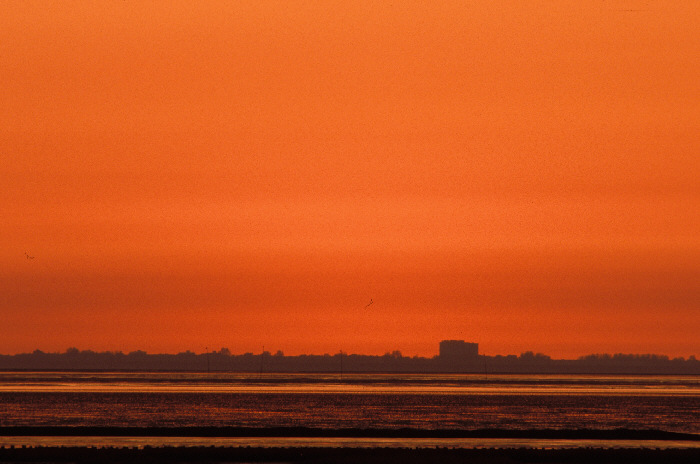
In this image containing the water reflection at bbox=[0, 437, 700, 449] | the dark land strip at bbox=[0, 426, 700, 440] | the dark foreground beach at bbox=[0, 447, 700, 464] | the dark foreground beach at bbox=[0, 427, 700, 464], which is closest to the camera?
the dark foreground beach at bbox=[0, 447, 700, 464]

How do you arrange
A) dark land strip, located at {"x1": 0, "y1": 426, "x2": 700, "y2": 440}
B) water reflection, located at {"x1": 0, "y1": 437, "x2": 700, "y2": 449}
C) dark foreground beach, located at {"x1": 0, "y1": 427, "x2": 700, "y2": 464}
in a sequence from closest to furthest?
dark foreground beach, located at {"x1": 0, "y1": 427, "x2": 700, "y2": 464}, water reflection, located at {"x1": 0, "y1": 437, "x2": 700, "y2": 449}, dark land strip, located at {"x1": 0, "y1": 426, "x2": 700, "y2": 440}

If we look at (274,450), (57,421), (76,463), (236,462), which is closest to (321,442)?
(274,450)

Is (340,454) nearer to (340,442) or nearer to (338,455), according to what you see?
(338,455)

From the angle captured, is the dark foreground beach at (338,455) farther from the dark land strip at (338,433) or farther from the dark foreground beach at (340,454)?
the dark land strip at (338,433)

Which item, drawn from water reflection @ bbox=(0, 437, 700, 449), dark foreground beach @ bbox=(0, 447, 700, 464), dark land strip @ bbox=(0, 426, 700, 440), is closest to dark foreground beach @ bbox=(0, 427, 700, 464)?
dark foreground beach @ bbox=(0, 447, 700, 464)

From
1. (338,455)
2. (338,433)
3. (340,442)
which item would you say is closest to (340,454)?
(338,455)

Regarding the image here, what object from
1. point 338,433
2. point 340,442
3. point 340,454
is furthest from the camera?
point 338,433

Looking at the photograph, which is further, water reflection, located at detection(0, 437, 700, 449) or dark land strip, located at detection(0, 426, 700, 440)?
dark land strip, located at detection(0, 426, 700, 440)

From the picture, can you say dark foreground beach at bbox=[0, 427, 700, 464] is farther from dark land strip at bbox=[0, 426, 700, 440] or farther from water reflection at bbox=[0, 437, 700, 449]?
dark land strip at bbox=[0, 426, 700, 440]

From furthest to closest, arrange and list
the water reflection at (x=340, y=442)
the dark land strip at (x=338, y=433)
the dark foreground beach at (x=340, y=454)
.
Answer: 1. the dark land strip at (x=338, y=433)
2. the water reflection at (x=340, y=442)
3. the dark foreground beach at (x=340, y=454)

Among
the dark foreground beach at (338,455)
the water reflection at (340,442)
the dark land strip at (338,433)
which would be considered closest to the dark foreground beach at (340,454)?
the dark foreground beach at (338,455)

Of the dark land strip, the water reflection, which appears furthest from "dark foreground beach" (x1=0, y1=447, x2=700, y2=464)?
the dark land strip

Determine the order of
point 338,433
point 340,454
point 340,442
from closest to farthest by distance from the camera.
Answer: point 340,454, point 340,442, point 338,433

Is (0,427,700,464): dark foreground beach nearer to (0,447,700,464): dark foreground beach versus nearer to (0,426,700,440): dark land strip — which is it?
(0,447,700,464): dark foreground beach
